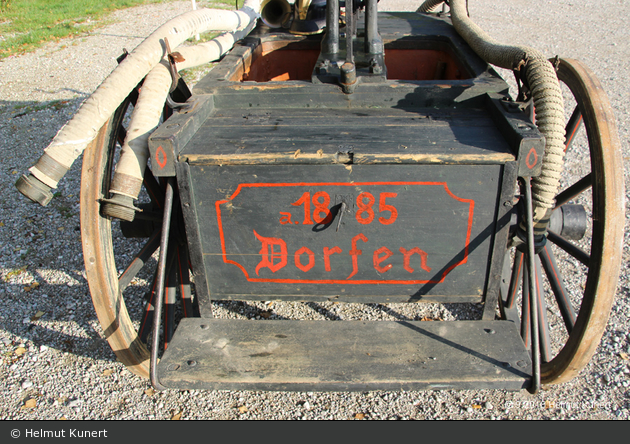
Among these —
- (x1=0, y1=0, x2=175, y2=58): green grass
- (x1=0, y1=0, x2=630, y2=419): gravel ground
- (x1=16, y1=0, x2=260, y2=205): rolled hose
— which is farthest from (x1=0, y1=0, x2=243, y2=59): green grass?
(x1=16, y1=0, x2=260, y2=205): rolled hose

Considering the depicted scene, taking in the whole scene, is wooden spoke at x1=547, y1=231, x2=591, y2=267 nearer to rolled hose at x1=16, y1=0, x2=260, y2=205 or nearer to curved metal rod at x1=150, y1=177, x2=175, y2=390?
curved metal rod at x1=150, y1=177, x2=175, y2=390

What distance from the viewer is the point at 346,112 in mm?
2094

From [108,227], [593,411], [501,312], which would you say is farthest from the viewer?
[501,312]

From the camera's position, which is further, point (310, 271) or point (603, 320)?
point (310, 271)

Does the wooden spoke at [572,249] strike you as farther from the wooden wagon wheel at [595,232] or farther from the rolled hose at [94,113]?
the rolled hose at [94,113]

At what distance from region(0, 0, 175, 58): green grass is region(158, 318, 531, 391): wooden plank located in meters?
8.66

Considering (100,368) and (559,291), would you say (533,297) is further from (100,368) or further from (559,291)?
(100,368)

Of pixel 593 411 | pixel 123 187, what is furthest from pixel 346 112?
pixel 593 411

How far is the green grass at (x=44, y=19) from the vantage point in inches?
334

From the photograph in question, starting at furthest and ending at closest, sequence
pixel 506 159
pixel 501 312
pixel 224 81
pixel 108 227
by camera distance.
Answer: pixel 501 312 → pixel 224 81 → pixel 108 227 → pixel 506 159

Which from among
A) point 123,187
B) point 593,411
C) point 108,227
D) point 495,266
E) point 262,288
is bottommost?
point 593,411

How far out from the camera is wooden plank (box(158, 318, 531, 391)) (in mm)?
1552

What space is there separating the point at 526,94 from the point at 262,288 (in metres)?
1.47

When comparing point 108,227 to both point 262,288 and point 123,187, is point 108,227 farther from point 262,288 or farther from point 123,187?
point 262,288
